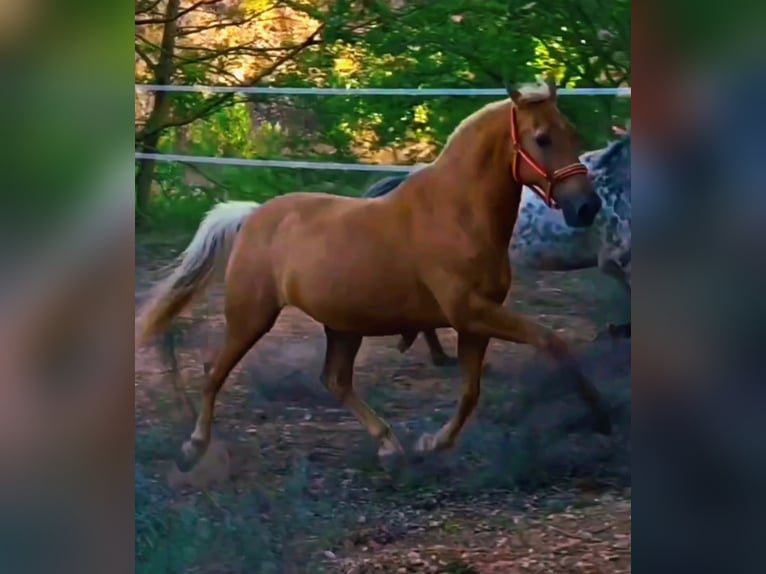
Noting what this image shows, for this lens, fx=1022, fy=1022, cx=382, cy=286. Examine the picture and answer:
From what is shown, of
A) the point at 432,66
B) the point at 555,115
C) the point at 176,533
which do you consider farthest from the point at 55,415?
the point at 555,115

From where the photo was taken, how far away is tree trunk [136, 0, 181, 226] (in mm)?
3160

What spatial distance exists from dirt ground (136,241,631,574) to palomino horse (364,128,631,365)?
4 centimetres

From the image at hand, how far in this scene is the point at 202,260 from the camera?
3.17m

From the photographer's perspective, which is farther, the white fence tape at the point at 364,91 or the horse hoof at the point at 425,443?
the horse hoof at the point at 425,443

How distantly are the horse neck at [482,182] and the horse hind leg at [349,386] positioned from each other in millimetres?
497

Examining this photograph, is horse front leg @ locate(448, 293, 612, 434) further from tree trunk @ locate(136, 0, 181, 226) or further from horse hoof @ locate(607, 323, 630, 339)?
Answer: tree trunk @ locate(136, 0, 181, 226)

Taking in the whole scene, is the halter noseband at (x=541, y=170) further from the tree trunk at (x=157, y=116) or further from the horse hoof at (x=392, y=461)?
the tree trunk at (x=157, y=116)

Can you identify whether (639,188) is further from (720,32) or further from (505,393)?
(505,393)

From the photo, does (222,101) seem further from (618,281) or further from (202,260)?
(618,281)

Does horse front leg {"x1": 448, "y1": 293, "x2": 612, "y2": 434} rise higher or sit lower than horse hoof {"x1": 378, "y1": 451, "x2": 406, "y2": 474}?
higher

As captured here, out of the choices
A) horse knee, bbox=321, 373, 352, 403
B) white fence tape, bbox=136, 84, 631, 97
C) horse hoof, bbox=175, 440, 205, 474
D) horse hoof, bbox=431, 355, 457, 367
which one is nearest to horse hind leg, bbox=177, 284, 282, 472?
horse hoof, bbox=175, 440, 205, 474

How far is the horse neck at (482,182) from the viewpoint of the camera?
3025 mm

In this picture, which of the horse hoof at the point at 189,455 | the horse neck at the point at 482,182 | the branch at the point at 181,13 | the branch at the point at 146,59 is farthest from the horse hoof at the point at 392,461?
the branch at the point at 181,13

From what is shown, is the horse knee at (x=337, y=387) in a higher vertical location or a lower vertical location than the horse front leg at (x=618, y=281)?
lower
